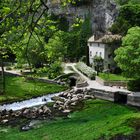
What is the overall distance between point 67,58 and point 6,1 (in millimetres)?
83469

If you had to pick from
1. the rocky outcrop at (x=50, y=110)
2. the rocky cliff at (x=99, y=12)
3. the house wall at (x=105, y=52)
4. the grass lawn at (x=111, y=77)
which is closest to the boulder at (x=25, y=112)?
the rocky outcrop at (x=50, y=110)

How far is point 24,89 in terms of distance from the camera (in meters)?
70.6

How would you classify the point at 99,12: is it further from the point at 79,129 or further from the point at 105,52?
the point at 79,129

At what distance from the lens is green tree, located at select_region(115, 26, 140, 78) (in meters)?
60.2

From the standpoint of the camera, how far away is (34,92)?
68062 mm

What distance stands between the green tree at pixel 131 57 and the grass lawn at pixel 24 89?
49.4 ft

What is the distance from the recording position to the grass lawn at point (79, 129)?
128 ft

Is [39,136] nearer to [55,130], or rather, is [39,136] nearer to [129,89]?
[55,130]

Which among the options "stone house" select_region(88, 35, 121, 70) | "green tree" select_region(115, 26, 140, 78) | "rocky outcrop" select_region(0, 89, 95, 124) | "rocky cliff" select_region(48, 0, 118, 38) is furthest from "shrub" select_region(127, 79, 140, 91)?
"rocky cliff" select_region(48, 0, 118, 38)

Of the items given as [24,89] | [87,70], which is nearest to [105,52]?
[87,70]

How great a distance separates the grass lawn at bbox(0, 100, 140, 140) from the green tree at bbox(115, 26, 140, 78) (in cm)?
1236

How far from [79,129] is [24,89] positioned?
31164 mm

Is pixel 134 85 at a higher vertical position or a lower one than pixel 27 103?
higher

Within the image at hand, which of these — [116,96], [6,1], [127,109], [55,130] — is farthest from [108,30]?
[6,1]
